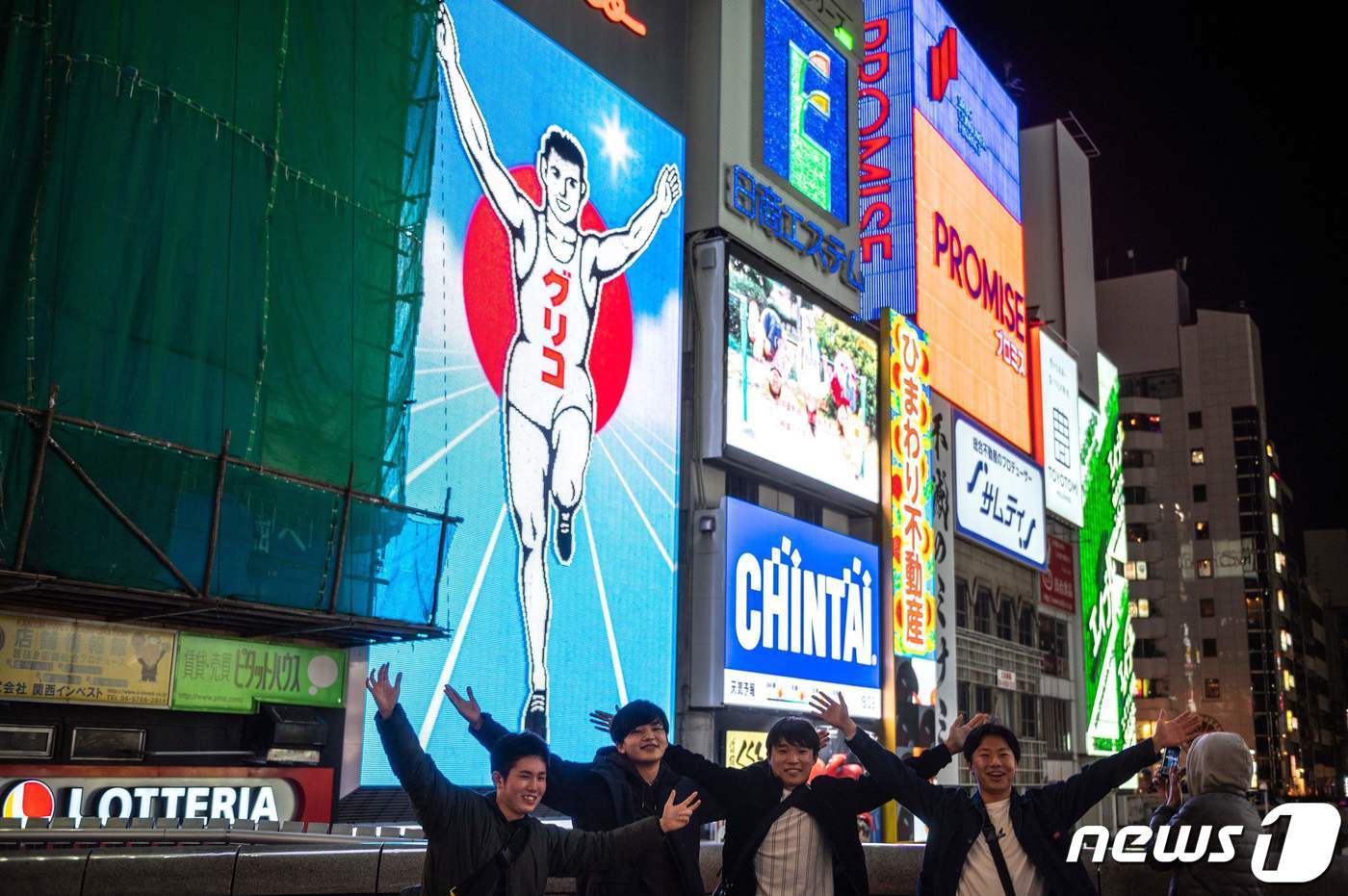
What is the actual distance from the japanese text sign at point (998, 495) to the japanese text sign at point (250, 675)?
21.0 meters

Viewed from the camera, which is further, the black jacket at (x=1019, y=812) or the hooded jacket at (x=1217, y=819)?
the hooded jacket at (x=1217, y=819)

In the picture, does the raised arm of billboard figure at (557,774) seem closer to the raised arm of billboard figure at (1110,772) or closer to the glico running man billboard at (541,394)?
the raised arm of billboard figure at (1110,772)

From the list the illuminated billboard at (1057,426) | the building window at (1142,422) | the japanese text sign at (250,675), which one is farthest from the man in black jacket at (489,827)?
the building window at (1142,422)

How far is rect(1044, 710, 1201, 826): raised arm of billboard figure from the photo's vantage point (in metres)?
6.06

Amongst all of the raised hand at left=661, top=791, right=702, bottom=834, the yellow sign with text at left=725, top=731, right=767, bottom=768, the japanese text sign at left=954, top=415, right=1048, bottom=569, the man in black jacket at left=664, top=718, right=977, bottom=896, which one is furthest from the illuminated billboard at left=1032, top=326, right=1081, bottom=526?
the raised hand at left=661, top=791, right=702, bottom=834

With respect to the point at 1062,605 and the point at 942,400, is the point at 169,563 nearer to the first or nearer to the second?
the point at 942,400

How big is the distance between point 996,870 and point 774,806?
1052 mm

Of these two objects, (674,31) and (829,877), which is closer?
(829,877)

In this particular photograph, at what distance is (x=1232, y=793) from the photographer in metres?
6.11

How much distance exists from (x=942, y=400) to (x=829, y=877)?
2850 centimetres

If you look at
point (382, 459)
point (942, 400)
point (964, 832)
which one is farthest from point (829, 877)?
point (942, 400)

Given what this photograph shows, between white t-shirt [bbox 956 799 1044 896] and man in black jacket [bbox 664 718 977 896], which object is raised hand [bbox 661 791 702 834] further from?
white t-shirt [bbox 956 799 1044 896]

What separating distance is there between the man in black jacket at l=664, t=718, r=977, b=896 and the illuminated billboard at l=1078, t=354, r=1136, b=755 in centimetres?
4019

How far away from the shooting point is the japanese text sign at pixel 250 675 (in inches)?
527
